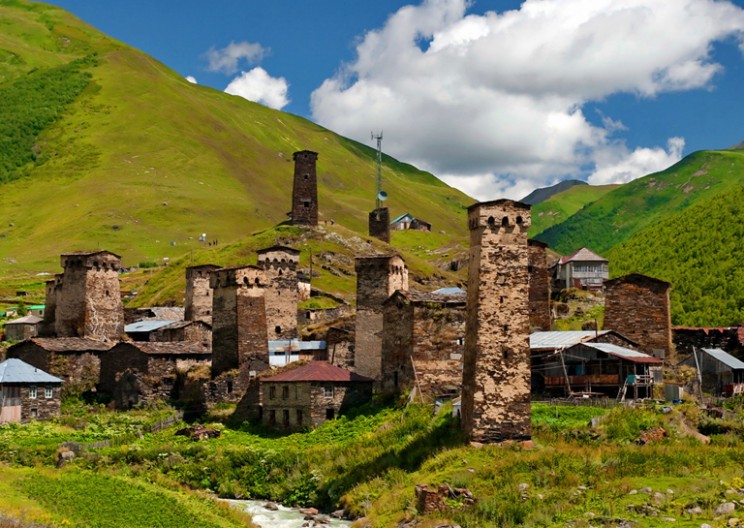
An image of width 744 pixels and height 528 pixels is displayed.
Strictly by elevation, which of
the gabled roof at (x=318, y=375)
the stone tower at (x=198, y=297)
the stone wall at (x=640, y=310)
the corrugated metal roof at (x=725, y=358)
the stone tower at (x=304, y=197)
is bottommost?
the gabled roof at (x=318, y=375)

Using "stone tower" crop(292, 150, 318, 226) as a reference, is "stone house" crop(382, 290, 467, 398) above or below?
below

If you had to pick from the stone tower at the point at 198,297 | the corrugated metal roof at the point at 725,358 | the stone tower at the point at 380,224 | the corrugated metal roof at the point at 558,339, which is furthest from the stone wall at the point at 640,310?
the stone tower at the point at 380,224

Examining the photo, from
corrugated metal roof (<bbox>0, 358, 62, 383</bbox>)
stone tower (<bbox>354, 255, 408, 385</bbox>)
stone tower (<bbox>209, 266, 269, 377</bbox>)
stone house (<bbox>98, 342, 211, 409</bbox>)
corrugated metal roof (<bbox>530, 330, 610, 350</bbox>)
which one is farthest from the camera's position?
stone house (<bbox>98, 342, 211, 409</bbox>)

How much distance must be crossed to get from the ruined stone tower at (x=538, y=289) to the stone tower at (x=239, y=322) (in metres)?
16.0

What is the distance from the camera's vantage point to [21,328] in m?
83.9

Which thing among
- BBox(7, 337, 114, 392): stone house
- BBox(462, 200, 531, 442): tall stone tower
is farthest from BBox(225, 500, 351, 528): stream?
BBox(7, 337, 114, 392): stone house

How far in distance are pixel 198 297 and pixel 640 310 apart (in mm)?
37753

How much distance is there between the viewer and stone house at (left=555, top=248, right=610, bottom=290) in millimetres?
97625

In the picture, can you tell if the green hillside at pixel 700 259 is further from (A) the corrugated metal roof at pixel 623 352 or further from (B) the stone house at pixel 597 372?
(B) the stone house at pixel 597 372

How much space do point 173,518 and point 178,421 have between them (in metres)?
19.4

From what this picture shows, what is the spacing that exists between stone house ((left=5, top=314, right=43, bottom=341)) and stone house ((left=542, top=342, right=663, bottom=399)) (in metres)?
50.5

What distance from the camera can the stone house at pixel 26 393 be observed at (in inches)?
2172

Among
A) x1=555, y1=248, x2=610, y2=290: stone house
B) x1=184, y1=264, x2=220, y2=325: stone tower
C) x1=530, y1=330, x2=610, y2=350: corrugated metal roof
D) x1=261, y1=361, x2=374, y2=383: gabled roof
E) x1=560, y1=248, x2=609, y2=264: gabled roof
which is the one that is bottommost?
x1=261, y1=361, x2=374, y2=383: gabled roof

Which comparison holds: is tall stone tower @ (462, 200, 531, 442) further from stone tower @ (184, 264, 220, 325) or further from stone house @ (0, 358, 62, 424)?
stone tower @ (184, 264, 220, 325)
